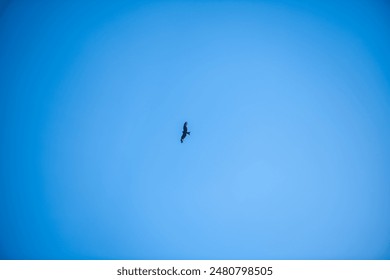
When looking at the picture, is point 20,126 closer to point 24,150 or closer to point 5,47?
point 24,150

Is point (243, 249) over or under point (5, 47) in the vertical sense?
under

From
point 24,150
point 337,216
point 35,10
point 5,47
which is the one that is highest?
point 35,10

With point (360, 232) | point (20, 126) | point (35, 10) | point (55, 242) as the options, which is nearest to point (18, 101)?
point (20, 126)

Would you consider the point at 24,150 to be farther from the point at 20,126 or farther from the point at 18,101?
the point at 18,101
